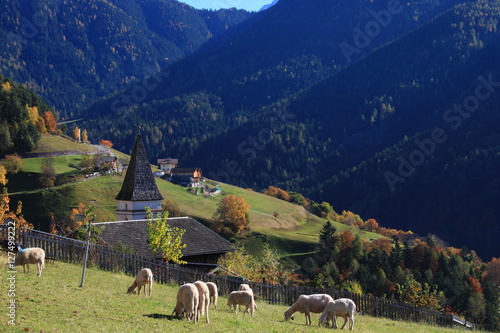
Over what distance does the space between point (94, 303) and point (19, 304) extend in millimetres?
2800

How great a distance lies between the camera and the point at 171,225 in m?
47.1

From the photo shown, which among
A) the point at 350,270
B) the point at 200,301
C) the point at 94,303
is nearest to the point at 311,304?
the point at 200,301

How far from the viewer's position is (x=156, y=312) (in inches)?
841

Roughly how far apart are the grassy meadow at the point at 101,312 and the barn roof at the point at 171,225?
1312 centimetres

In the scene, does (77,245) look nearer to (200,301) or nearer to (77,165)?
(200,301)

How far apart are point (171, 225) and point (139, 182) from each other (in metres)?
14.3

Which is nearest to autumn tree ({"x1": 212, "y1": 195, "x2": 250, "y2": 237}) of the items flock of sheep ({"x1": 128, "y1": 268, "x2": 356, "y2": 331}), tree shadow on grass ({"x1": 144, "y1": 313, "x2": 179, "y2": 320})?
flock of sheep ({"x1": 128, "y1": 268, "x2": 356, "y2": 331})

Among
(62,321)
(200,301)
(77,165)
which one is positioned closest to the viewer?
(62,321)

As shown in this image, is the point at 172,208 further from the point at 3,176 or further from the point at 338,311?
the point at 338,311

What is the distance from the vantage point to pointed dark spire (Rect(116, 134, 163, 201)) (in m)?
59.2

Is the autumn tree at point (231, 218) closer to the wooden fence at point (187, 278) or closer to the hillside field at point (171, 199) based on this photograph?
the hillside field at point (171, 199)

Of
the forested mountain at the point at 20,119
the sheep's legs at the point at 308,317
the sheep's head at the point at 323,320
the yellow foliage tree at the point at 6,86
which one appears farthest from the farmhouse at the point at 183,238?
the yellow foliage tree at the point at 6,86

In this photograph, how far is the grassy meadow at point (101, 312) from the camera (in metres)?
17.7

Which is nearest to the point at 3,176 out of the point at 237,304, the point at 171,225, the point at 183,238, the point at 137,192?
the point at 137,192
